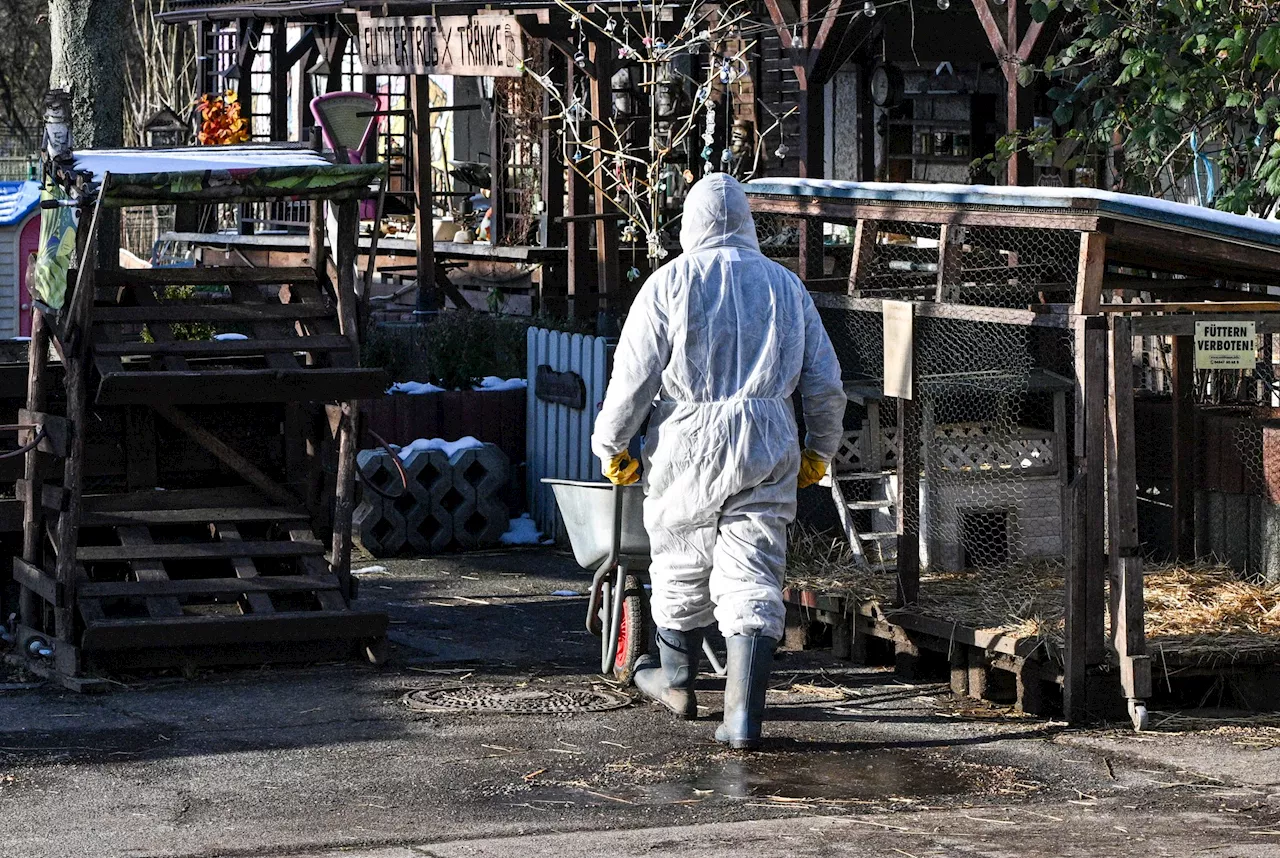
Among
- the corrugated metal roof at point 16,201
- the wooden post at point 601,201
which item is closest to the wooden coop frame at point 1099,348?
the wooden post at point 601,201

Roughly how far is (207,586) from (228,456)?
69 cm

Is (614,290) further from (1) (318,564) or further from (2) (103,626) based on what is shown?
(2) (103,626)

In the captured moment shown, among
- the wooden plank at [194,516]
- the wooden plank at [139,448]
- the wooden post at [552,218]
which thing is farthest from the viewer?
the wooden post at [552,218]

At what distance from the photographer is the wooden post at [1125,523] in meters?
7.08

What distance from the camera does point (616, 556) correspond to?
771 centimetres

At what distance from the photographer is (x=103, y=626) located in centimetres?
778

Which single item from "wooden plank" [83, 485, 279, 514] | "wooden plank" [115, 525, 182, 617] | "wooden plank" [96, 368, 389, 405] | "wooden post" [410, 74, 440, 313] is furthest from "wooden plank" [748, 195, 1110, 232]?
"wooden post" [410, 74, 440, 313]

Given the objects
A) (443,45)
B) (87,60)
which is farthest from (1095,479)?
(443,45)

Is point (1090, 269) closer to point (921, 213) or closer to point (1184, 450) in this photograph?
point (921, 213)

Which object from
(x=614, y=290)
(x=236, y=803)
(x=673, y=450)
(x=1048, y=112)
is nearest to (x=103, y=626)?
(x=236, y=803)

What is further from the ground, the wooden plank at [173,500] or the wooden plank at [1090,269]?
the wooden plank at [1090,269]

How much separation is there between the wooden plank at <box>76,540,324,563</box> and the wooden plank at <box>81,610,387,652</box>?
12.7 inches

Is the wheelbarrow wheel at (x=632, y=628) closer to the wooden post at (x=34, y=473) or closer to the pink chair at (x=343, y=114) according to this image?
the wooden post at (x=34, y=473)

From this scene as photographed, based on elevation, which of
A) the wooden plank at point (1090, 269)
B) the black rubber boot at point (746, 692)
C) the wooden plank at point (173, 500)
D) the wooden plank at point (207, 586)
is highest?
the wooden plank at point (1090, 269)
